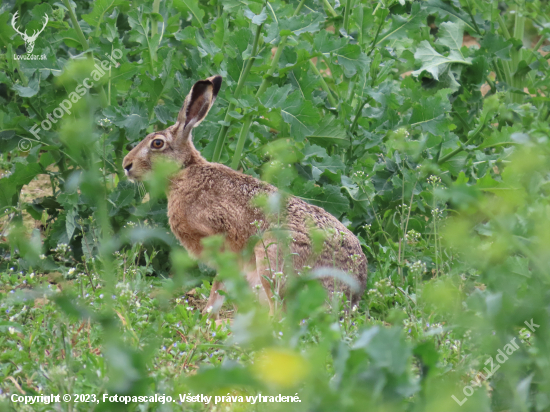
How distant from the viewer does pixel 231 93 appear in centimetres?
536

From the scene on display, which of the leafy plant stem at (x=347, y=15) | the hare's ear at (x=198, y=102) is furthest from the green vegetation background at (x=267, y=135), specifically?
the hare's ear at (x=198, y=102)

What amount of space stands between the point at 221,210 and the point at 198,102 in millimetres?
905

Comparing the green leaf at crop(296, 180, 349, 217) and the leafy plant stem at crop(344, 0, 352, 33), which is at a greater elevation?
the leafy plant stem at crop(344, 0, 352, 33)

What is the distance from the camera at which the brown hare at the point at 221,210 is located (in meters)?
4.55

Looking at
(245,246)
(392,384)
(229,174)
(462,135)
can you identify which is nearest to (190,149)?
(229,174)

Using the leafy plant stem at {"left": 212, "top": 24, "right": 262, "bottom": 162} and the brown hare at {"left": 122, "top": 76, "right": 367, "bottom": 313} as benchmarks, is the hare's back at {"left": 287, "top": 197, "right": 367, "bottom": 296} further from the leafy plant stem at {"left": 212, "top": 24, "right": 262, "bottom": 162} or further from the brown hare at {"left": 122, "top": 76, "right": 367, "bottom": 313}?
the leafy plant stem at {"left": 212, "top": 24, "right": 262, "bottom": 162}

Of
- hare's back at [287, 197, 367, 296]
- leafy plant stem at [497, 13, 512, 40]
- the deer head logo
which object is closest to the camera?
hare's back at [287, 197, 367, 296]

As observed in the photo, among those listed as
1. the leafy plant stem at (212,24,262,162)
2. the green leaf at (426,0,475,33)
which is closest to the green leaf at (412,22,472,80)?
the green leaf at (426,0,475,33)

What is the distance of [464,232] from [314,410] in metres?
0.75

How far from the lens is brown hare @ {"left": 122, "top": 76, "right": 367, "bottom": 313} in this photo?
4547mm

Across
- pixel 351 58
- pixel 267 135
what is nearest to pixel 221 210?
pixel 267 135

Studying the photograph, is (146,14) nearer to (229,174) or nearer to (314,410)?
(229,174)

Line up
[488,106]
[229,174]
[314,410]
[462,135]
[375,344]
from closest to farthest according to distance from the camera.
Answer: [314,410]
[375,344]
[488,106]
[229,174]
[462,135]

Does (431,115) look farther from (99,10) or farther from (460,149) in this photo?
(99,10)
